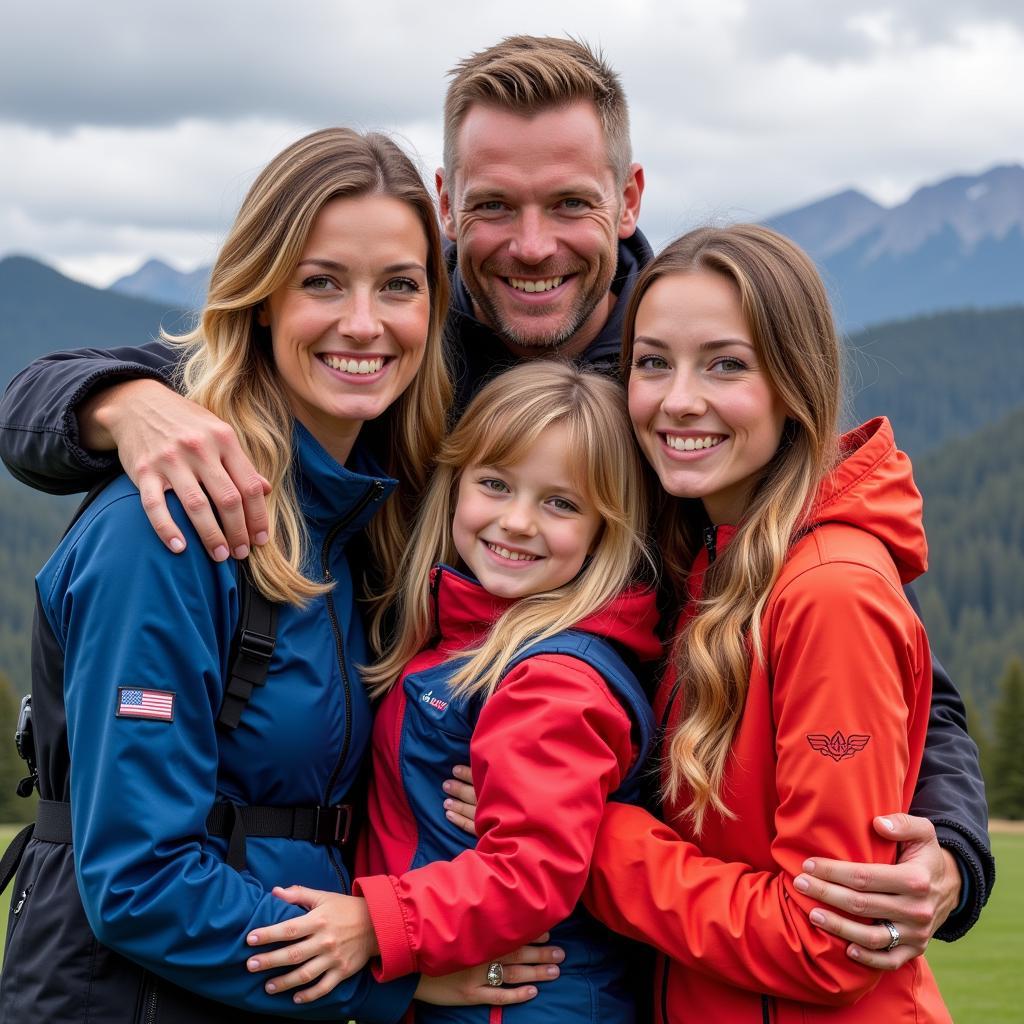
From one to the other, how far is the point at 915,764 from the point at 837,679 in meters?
0.61

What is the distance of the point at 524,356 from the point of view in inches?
184

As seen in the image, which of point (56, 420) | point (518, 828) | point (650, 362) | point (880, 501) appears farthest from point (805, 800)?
point (56, 420)

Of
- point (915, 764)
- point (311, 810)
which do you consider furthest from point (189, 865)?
point (915, 764)

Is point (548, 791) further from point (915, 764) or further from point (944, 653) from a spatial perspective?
point (944, 653)

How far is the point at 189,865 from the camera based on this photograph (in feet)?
9.25

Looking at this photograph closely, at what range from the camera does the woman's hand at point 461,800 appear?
10.5ft

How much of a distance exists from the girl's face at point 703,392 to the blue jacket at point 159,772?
108 centimetres

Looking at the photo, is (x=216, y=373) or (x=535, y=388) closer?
(x=216, y=373)

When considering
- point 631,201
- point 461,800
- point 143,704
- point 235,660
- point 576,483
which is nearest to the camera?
point 143,704

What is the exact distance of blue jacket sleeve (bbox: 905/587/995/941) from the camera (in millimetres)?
3479

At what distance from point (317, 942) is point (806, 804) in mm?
1192

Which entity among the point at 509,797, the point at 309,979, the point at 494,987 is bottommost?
the point at 494,987

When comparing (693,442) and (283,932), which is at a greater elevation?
(693,442)

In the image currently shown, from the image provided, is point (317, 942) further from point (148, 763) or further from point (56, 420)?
point (56, 420)
